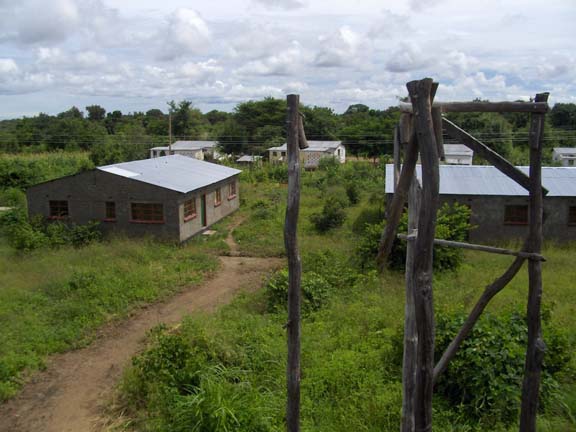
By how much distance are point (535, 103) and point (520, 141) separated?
44.6 m

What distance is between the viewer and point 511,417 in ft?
21.1

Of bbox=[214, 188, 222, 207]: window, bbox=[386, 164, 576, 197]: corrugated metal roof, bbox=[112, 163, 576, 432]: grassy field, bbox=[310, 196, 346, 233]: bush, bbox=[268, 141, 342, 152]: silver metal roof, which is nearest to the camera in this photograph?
bbox=[112, 163, 576, 432]: grassy field

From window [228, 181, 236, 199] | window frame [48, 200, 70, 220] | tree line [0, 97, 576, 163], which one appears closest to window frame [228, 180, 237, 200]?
window [228, 181, 236, 199]

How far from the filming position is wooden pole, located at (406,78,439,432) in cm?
379

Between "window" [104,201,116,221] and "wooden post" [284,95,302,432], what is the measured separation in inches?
565

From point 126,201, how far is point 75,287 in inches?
236

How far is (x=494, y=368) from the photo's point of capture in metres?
6.61

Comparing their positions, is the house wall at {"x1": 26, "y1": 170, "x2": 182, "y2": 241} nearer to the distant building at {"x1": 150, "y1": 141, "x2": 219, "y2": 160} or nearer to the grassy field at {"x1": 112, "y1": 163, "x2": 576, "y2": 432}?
the grassy field at {"x1": 112, "y1": 163, "x2": 576, "y2": 432}

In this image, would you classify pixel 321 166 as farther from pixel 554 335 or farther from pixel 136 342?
pixel 554 335

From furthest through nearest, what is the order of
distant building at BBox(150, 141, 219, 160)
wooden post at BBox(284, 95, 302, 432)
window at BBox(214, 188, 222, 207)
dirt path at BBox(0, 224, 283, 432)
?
1. distant building at BBox(150, 141, 219, 160)
2. window at BBox(214, 188, 222, 207)
3. dirt path at BBox(0, 224, 283, 432)
4. wooden post at BBox(284, 95, 302, 432)

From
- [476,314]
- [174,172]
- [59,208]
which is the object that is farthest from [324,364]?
[174,172]

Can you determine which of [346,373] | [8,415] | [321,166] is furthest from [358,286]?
[321,166]

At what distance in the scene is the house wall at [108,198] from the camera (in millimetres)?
17922

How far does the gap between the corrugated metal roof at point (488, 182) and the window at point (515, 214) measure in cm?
51
